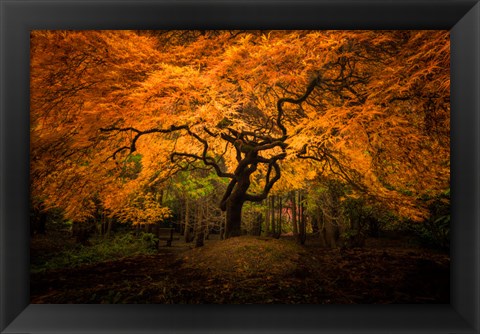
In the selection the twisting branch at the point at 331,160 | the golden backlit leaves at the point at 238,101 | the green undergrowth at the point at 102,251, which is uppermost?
the golden backlit leaves at the point at 238,101

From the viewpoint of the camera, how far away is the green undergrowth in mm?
2839

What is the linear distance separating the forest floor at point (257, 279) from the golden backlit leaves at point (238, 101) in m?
0.49

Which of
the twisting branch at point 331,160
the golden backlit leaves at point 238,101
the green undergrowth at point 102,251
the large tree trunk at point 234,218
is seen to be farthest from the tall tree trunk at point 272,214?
the green undergrowth at point 102,251

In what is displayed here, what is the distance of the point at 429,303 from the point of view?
2816 mm

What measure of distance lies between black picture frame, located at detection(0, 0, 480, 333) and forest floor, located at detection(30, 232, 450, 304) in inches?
5.7

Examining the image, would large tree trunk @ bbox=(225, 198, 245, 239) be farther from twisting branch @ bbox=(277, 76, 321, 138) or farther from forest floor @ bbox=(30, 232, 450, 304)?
twisting branch @ bbox=(277, 76, 321, 138)

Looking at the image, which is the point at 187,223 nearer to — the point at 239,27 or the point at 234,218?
the point at 234,218

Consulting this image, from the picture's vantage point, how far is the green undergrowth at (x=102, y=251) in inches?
112

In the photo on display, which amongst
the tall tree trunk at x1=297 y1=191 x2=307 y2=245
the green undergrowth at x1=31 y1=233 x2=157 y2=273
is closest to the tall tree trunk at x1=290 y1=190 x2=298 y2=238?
the tall tree trunk at x1=297 y1=191 x2=307 y2=245

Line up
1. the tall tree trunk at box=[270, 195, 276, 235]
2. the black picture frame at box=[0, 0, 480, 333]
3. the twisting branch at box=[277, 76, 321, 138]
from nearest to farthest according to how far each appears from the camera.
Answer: the black picture frame at box=[0, 0, 480, 333] < the twisting branch at box=[277, 76, 321, 138] < the tall tree trunk at box=[270, 195, 276, 235]

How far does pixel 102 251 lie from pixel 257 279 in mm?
1564

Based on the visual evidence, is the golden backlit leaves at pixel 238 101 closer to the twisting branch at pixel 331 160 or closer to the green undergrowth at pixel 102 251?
the twisting branch at pixel 331 160

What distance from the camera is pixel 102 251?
285cm

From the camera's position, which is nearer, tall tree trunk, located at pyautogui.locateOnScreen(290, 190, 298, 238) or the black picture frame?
the black picture frame
